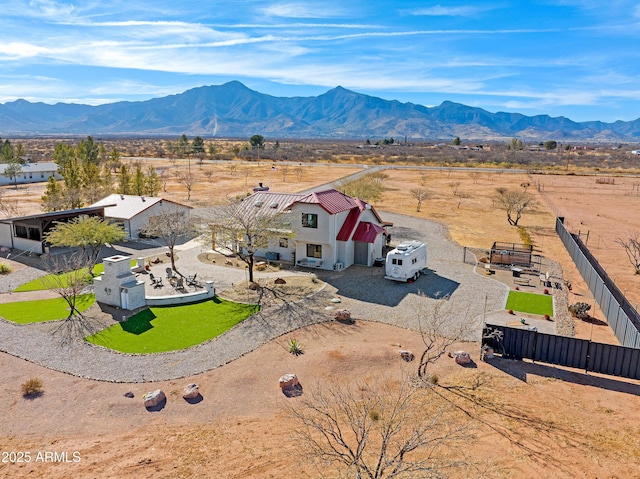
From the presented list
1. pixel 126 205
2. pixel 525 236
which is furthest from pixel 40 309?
pixel 525 236

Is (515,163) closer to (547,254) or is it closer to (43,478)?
(547,254)

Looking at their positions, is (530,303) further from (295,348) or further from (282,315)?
(295,348)

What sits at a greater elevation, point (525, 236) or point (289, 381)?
point (525, 236)

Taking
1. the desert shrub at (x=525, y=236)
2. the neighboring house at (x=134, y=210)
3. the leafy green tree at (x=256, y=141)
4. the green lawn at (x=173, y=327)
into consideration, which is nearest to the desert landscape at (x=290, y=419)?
the green lawn at (x=173, y=327)

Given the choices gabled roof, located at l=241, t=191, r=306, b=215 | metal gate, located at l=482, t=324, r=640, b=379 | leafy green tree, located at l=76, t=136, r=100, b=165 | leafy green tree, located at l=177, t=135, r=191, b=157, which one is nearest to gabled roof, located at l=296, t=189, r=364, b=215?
gabled roof, located at l=241, t=191, r=306, b=215

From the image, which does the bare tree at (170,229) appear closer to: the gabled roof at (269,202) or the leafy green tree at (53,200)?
the gabled roof at (269,202)

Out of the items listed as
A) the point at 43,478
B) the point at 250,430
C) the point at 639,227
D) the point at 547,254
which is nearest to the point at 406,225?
the point at 547,254
